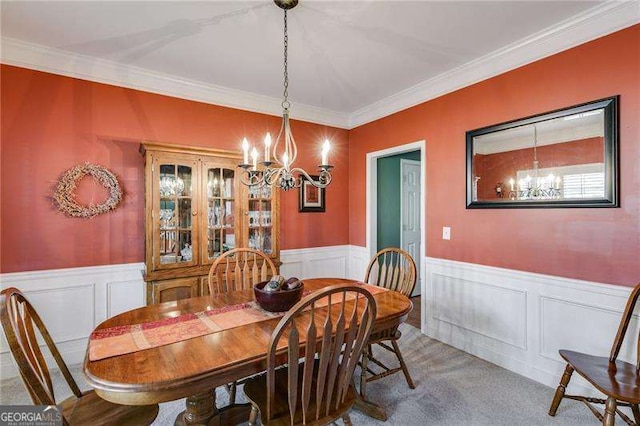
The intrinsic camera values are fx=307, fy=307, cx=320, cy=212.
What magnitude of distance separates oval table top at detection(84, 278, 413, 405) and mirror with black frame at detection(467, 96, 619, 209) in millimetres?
2186

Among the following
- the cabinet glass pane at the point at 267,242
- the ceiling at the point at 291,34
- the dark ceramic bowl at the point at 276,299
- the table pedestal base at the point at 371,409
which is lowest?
the table pedestal base at the point at 371,409

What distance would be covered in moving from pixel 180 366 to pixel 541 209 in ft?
Answer: 8.58

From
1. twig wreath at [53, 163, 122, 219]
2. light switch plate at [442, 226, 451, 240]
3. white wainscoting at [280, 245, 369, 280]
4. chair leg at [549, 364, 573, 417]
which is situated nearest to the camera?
chair leg at [549, 364, 573, 417]

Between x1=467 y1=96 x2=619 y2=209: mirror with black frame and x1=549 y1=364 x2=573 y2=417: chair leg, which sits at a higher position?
x1=467 y1=96 x2=619 y2=209: mirror with black frame

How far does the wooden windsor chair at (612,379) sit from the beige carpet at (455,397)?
0.58ft

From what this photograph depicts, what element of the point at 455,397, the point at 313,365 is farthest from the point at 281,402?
the point at 455,397

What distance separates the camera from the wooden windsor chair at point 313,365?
1217mm

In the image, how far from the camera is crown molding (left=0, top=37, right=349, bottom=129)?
2473 mm

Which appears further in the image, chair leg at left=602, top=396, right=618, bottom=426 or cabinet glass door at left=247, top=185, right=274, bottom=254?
cabinet glass door at left=247, top=185, right=274, bottom=254

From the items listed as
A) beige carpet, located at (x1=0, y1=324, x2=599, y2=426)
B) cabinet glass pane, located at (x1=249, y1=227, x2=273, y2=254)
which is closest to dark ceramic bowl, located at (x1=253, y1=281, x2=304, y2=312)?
beige carpet, located at (x1=0, y1=324, x2=599, y2=426)

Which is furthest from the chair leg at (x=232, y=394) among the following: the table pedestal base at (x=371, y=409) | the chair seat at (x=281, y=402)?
the table pedestal base at (x=371, y=409)

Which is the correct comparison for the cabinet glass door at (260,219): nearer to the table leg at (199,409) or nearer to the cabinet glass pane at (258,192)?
the cabinet glass pane at (258,192)

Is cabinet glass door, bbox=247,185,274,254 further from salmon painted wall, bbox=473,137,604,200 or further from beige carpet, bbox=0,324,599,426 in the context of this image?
salmon painted wall, bbox=473,137,604,200

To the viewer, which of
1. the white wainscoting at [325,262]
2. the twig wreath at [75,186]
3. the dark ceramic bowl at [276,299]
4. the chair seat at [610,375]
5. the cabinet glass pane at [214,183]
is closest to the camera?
the chair seat at [610,375]
